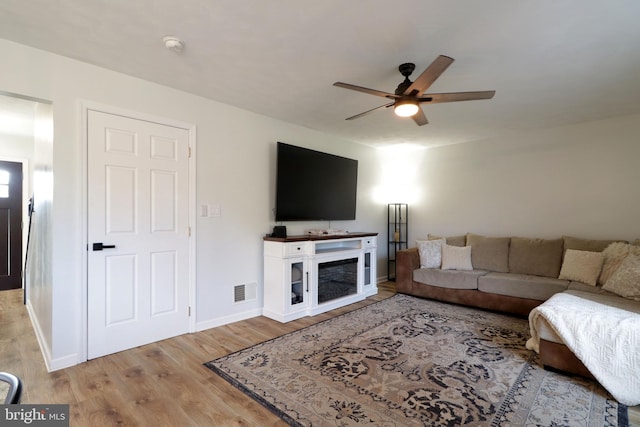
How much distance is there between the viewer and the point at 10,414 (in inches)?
34.3

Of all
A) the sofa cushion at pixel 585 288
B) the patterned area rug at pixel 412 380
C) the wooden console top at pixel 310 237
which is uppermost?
the wooden console top at pixel 310 237

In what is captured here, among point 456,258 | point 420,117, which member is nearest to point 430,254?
point 456,258

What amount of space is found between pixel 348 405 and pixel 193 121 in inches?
113

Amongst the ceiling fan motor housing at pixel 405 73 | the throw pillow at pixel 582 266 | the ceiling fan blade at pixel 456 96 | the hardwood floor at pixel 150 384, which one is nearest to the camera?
the hardwood floor at pixel 150 384

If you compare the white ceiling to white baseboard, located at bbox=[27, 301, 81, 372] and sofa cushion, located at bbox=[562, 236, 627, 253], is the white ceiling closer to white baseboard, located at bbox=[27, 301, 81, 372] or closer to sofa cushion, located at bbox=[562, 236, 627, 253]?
sofa cushion, located at bbox=[562, 236, 627, 253]

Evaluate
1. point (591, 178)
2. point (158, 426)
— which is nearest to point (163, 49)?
point (158, 426)

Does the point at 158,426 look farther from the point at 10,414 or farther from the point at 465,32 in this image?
the point at 465,32

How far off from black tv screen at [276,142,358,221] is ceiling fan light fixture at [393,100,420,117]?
1649 mm

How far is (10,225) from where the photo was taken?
15.6 feet

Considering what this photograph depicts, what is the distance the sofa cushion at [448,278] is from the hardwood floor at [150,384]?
6.97 feet

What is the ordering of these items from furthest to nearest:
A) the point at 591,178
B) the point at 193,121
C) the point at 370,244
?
1. the point at 370,244
2. the point at 591,178
3. the point at 193,121

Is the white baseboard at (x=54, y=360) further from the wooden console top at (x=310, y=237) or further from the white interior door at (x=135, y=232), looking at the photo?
the wooden console top at (x=310, y=237)

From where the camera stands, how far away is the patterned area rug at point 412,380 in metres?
1.84
